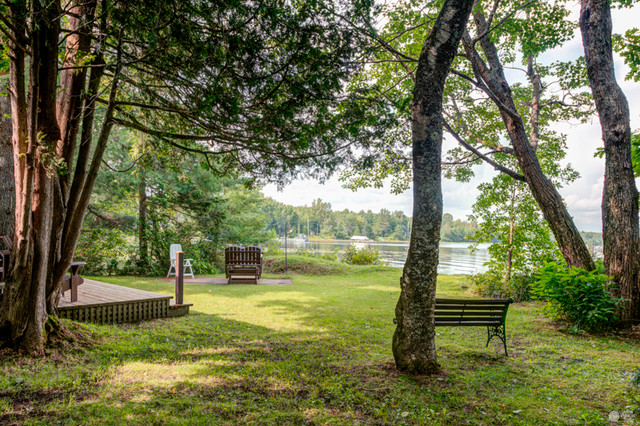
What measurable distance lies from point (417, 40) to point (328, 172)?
474cm

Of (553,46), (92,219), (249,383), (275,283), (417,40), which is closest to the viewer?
(249,383)

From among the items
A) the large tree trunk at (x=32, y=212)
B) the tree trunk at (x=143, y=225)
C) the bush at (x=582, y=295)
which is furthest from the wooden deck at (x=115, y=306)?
the bush at (x=582, y=295)

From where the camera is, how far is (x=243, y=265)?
1166 cm

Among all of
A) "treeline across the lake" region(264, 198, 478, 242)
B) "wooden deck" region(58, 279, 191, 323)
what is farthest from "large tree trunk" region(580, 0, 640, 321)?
"treeline across the lake" region(264, 198, 478, 242)

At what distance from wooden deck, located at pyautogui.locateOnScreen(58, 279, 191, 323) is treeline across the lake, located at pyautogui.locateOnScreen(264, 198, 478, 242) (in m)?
62.9

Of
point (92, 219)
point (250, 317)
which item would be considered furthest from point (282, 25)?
point (92, 219)

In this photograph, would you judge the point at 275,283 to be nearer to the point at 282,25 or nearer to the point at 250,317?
the point at 250,317

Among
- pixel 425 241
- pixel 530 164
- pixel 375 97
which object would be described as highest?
pixel 375 97

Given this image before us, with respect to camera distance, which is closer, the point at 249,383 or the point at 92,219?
the point at 249,383

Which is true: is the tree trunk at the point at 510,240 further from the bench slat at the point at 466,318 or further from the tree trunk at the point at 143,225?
the tree trunk at the point at 143,225

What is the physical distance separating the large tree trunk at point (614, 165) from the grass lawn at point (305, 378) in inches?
48.4

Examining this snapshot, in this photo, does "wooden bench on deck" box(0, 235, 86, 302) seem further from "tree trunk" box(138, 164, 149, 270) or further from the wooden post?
"tree trunk" box(138, 164, 149, 270)

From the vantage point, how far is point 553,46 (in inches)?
293

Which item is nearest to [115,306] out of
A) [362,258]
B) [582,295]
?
[582,295]
